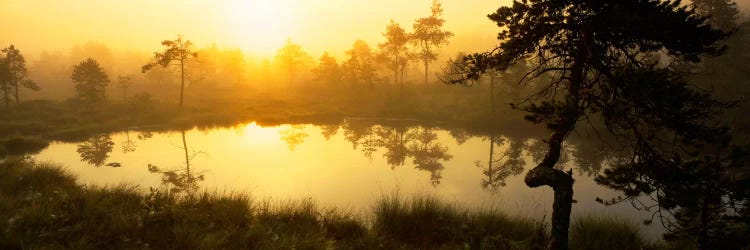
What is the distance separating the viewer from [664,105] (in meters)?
5.35

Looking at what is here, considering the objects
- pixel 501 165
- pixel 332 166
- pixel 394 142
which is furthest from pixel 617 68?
pixel 394 142

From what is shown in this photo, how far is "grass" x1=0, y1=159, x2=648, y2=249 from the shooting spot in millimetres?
7430

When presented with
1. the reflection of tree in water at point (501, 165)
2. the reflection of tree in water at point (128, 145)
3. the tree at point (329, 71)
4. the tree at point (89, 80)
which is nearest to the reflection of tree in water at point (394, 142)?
the reflection of tree in water at point (501, 165)

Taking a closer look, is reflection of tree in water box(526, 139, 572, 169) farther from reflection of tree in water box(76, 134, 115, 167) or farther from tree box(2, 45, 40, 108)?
tree box(2, 45, 40, 108)

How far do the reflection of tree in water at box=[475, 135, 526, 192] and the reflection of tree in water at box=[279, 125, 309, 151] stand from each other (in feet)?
40.7

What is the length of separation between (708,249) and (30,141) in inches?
1353

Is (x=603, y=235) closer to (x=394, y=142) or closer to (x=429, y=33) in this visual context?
(x=394, y=142)

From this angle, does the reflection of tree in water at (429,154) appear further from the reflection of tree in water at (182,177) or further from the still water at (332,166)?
the reflection of tree in water at (182,177)

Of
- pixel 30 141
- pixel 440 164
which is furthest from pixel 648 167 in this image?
pixel 30 141

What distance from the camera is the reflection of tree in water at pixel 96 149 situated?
22.0m

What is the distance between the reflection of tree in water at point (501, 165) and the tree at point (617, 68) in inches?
292

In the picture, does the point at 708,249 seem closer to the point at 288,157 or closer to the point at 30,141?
the point at 288,157

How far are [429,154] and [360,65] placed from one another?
1621 inches

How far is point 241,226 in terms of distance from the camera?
9.12m
